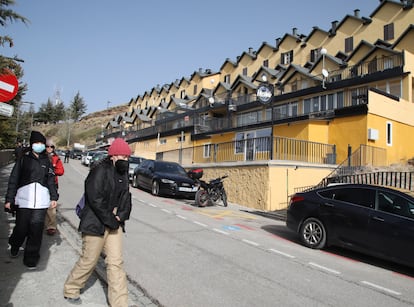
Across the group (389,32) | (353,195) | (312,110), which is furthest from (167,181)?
(389,32)

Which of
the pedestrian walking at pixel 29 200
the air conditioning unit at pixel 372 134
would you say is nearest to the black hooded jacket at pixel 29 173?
the pedestrian walking at pixel 29 200

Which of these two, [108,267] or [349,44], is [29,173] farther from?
[349,44]

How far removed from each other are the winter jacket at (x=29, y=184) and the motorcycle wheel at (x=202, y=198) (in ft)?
27.2

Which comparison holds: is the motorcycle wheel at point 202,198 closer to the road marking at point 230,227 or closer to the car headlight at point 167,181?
the car headlight at point 167,181

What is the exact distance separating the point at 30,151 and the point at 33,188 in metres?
0.58

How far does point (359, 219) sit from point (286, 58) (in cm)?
4462

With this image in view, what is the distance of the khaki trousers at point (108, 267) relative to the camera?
3695 millimetres

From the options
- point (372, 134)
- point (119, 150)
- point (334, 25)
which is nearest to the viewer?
point (119, 150)

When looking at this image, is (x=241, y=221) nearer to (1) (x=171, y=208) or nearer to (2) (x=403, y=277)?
(1) (x=171, y=208)

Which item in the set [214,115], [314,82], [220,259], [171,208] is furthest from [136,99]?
[220,259]

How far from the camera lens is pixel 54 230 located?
6.96 m

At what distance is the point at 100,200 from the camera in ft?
12.3

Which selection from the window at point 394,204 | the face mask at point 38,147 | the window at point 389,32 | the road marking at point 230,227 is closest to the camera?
the face mask at point 38,147

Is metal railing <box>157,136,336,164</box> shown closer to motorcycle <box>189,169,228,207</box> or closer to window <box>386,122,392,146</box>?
motorcycle <box>189,169,228,207</box>
